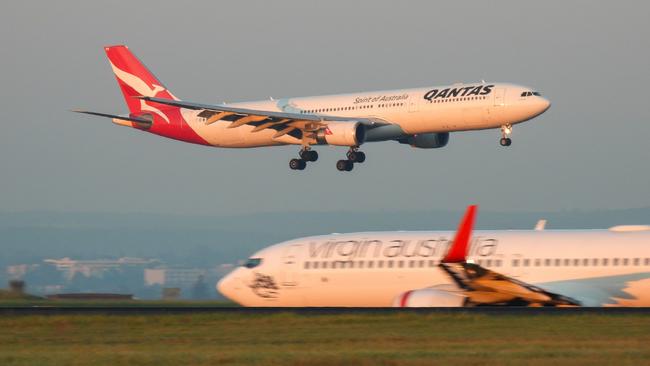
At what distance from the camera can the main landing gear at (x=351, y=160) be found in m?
56.2

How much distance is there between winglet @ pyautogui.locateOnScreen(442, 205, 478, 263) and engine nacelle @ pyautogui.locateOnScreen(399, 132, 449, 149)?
2456cm

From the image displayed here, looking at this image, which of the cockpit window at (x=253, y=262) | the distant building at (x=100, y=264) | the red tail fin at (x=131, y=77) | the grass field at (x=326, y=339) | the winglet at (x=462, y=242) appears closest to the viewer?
the grass field at (x=326, y=339)

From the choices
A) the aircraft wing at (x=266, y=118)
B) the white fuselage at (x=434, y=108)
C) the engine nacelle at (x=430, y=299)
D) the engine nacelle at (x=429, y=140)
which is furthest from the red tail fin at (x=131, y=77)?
the engine nacelle at (x=430, y=299)

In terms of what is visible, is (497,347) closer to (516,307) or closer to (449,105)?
(516,307)

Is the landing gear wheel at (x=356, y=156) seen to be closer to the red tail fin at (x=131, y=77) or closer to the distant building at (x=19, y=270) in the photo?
the red tail fin at (x=131, y=77)

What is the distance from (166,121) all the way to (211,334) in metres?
35.6

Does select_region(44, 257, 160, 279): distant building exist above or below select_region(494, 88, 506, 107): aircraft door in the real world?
above

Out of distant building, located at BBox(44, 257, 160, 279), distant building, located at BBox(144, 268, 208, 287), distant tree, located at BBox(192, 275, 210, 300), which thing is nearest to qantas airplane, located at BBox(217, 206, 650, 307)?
distant tree, located at BBox(192, 275, 210, 300)

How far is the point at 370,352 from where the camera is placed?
→ 22.8 metres

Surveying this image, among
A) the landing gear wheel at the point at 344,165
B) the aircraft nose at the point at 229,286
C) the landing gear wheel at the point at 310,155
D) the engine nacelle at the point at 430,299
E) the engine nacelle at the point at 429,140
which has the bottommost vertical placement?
the engine nacelle at the point at 430,299

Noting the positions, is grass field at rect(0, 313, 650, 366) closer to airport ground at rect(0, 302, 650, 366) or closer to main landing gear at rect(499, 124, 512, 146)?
airport ground at rect(0, 302, 650, 366)

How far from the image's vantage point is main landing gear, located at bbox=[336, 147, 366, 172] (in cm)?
5619

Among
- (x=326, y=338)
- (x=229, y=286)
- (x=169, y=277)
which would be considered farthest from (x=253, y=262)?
(x=169, y=277)

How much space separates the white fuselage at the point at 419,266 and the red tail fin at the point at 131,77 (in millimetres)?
27843
